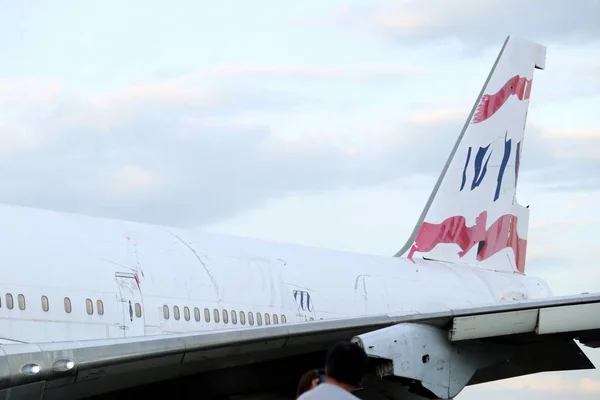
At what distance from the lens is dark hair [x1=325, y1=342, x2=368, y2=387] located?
5086 mm

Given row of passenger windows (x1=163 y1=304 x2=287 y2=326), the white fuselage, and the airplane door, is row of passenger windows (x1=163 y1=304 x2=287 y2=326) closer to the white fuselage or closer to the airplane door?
the white fuselage

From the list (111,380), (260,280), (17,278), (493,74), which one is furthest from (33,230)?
(493,74)

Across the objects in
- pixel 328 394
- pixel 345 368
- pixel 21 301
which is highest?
pixel 21 301

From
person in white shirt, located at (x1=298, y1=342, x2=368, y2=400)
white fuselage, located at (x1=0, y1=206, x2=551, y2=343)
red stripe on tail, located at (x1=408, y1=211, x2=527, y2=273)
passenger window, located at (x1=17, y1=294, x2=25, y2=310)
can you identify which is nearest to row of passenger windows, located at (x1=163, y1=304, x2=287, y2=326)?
white fuselage, located at (x1=0, y1=206, x2=551, y2=343)

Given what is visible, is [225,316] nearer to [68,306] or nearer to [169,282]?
[169,282]

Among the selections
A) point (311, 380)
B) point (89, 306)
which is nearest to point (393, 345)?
point (89, 306)

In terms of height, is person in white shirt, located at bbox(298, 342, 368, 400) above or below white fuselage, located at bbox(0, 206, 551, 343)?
below

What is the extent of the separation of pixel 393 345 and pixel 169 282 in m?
2.99

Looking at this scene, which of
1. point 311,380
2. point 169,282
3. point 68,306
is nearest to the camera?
point 311,380

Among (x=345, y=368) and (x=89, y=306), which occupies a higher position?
(x=89, y=306)

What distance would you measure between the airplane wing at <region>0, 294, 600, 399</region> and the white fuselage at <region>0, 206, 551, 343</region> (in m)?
0.54

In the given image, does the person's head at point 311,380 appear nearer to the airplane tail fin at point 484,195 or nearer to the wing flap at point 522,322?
the wing flap at point 522,322

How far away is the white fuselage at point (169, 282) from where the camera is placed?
1123cm

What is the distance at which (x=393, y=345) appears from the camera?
11.1 m
